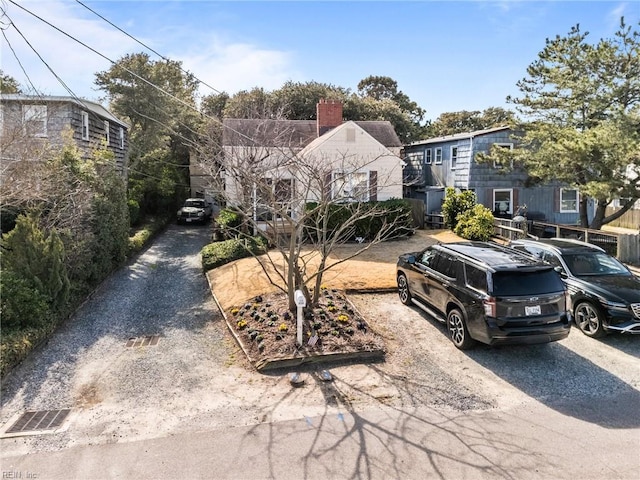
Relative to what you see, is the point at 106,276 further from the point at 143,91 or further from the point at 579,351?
the point at 143,91

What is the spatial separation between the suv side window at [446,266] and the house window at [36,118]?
12327 millimetres

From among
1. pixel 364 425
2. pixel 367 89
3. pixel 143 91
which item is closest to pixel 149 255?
pixel 143 91

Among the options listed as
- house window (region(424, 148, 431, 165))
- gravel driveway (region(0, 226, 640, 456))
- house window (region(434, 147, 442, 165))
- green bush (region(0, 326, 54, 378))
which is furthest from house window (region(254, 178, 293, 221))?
house window (region(424, 148, 431, 165))

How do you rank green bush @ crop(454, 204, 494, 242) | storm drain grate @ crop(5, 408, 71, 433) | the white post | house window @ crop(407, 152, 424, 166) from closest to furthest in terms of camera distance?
1. storm drain grate @ crop(5, 408, 71, 433)
2. the white post
3. green bush @ crop(454, 204, 494, 242)
4. house window @ crop(407, 152, 424, 166)

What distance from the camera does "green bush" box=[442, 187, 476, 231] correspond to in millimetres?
20812

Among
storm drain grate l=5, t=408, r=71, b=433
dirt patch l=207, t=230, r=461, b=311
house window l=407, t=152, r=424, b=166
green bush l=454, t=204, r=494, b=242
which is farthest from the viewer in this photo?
house window l=407, t=152, r=424, b=166

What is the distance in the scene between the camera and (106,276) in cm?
1373

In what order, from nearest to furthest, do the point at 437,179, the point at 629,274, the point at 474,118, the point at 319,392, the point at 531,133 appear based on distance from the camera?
the point at 319,392
the point at 629,274
the point at 531,133
the point at 437,179
the point at 474,118

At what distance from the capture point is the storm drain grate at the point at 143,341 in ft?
30.0

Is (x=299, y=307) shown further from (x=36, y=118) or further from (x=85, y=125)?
(x=85, y=125)

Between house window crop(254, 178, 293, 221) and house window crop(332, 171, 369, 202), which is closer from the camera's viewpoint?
house window crop(254, 178, 293, 221)

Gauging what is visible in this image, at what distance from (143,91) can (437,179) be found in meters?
17.8

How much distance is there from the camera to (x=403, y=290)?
11.0 meters

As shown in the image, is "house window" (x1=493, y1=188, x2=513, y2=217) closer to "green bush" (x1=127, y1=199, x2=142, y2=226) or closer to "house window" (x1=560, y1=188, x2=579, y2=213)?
"house window" (x1=560, y1=188, x2=579, y2=213)
